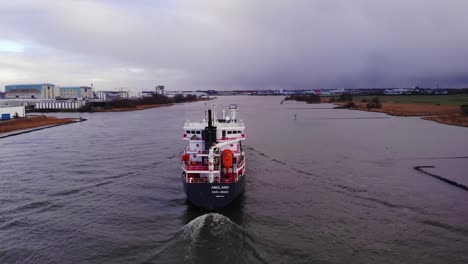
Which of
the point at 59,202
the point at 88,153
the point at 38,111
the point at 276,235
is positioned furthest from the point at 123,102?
the point at 276,235

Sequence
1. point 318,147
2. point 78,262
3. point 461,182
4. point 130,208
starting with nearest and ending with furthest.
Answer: point 78,262
point 130,208
point 461,182
point 318,147

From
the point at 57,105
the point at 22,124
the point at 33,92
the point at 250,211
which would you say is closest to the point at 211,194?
the point at 250,211

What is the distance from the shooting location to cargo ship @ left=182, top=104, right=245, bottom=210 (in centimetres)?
1942

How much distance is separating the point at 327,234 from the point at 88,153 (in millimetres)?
28590

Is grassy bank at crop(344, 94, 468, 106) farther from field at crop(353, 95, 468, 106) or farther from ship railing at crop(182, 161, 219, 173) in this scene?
ship railing at crop(182, 161, 219, 173)

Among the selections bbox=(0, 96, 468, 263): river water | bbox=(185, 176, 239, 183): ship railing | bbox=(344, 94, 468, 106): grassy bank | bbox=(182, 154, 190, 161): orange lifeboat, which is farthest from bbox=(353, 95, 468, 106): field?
bbox=(185, 176, 239, 183): ship railing

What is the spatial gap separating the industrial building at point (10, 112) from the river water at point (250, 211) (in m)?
43.9

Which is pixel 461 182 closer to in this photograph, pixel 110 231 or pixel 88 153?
pixel 110 231

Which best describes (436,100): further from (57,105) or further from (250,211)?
(250,211)

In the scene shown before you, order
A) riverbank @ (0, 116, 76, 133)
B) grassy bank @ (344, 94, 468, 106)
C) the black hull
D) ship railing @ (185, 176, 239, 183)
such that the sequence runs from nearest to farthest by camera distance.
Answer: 1. the black hull
2. ship railing @ (185, 176, 239, 183)
3. riverbank @ (0, 116, 76, 133)
4. grassy bank @ (344, 94, 468, 106)

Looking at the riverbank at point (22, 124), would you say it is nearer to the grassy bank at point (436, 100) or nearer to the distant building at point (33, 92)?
the distant building at point (33, 92)

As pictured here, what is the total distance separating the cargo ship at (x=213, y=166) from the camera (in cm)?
1942

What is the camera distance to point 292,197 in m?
22.9

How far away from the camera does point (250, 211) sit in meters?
20.4
